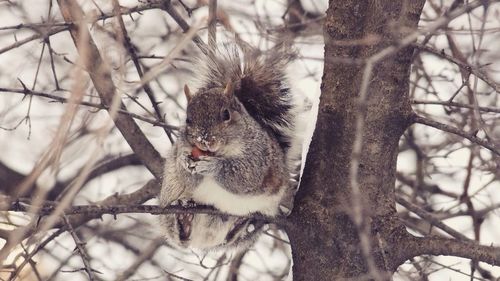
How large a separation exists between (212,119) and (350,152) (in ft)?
1.48

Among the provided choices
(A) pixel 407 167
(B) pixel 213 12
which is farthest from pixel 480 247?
(A) pixel 407 167

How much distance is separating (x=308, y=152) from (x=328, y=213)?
0.77 ft

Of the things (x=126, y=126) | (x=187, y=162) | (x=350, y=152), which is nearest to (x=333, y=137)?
(x=350, y=152)

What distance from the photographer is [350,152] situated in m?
2.43

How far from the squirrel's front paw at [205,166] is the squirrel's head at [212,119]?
0.03 metres

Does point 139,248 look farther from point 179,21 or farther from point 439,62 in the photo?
point 439,62

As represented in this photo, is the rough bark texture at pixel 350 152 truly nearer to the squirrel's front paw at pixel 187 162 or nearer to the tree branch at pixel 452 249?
the tree branch at pixel 452 249

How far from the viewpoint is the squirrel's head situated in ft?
8.08

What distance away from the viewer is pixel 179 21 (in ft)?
10.2

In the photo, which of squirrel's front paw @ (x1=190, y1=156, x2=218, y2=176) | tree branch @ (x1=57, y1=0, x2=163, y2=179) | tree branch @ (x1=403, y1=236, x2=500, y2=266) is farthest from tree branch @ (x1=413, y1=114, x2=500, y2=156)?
tree branch @ (x1=57, y1=0, x2=163, y2=179)

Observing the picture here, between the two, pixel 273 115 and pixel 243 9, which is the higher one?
pixel 243 9

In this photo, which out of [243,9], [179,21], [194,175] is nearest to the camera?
[194,175]

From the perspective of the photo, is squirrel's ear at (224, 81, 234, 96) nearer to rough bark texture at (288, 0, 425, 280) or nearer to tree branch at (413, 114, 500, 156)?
rough bark texture at (288, 0, 425, 280)

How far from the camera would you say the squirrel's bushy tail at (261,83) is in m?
2.79
